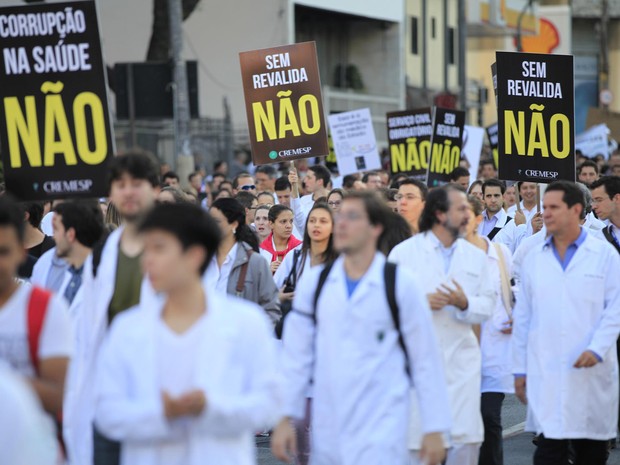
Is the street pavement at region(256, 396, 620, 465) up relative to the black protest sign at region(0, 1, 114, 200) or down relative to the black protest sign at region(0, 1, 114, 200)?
down

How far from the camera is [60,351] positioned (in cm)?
514

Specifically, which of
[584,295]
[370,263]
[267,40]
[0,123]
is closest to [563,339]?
[584,295]

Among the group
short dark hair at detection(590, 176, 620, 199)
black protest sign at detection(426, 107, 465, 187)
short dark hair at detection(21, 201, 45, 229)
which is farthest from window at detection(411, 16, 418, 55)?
short dark hair at detection(21, 201, 45, 229)

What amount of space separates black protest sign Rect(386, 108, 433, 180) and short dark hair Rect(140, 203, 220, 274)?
14.1 metres

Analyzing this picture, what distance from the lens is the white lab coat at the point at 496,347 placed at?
9.09m

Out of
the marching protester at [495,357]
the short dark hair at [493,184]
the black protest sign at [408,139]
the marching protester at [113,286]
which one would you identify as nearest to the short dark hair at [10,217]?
the marching protester at [113,286]

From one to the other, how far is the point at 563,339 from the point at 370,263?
2092 millimetres

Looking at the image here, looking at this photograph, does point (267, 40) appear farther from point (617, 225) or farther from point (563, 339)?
point (563, 339)

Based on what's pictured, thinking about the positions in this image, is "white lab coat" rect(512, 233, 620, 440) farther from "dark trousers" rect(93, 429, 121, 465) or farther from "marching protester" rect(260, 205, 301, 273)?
"marching protester" rect(260, 205, 301, 273)

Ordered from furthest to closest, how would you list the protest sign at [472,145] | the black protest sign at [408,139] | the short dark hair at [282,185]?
the protest sign at [472,145]
the black protest sign at [408,139]
the short dark hair at [282,185]

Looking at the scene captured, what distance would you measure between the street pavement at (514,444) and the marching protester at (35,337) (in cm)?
510

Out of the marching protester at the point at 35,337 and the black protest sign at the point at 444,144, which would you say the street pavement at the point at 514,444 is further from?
the marching protester at the point at 35,337

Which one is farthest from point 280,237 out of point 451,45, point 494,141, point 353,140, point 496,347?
point 451,45

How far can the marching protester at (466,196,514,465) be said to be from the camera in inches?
357
